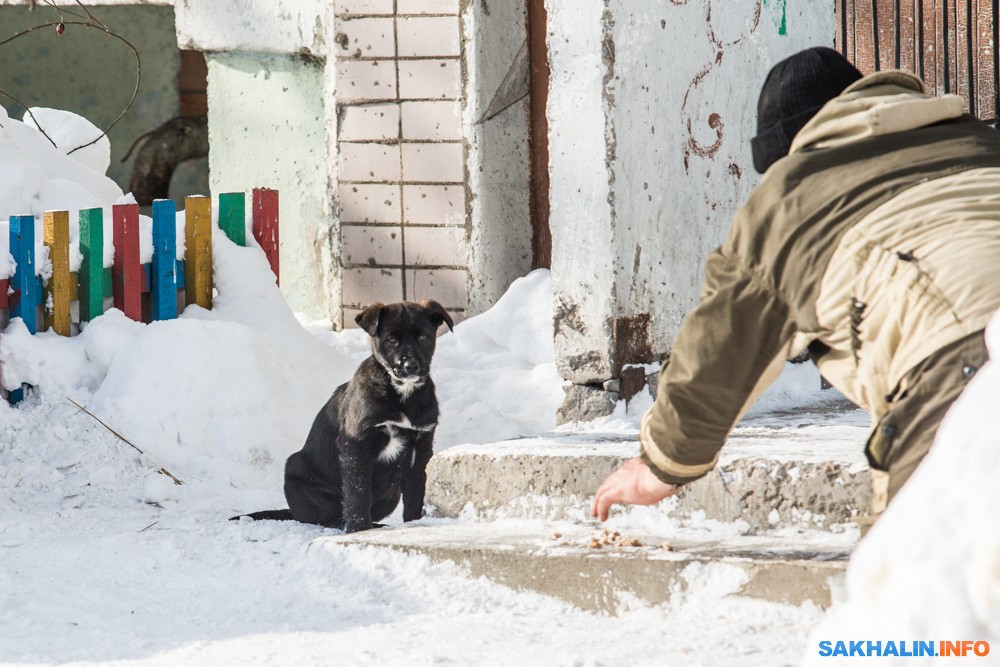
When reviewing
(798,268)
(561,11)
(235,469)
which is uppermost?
(561,11)

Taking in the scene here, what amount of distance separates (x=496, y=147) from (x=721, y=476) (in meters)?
4.53

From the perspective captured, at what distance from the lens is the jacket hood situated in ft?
7.38

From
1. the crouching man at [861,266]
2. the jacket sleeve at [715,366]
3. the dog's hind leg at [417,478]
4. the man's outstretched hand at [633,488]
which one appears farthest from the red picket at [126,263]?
the crouching man at [861,266]

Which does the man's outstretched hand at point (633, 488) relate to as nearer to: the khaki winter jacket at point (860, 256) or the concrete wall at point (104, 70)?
the khaki winter jacket at point (860, 256)

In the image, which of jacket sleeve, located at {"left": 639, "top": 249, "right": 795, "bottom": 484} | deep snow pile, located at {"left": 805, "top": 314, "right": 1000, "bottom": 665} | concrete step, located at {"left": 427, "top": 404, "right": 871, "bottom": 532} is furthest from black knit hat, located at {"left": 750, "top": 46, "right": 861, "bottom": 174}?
concrete step, located at {"left": 427, "top": 404, "right": 871, "bottom": 532}

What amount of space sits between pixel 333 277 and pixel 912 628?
779 centimetres

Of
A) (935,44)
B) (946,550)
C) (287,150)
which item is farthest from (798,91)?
(287,150)

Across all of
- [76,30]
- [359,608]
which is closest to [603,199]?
[359,608]

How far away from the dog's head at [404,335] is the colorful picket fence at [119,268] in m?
1.88

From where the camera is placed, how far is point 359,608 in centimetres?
397

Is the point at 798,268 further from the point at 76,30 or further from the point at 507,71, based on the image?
the point at 76,30

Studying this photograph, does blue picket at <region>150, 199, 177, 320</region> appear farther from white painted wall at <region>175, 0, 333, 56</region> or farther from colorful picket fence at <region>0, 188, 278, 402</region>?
white painted wall at <region>175, 0, 333, 56</region>

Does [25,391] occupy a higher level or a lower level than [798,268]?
lower

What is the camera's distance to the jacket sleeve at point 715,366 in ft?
7.63
